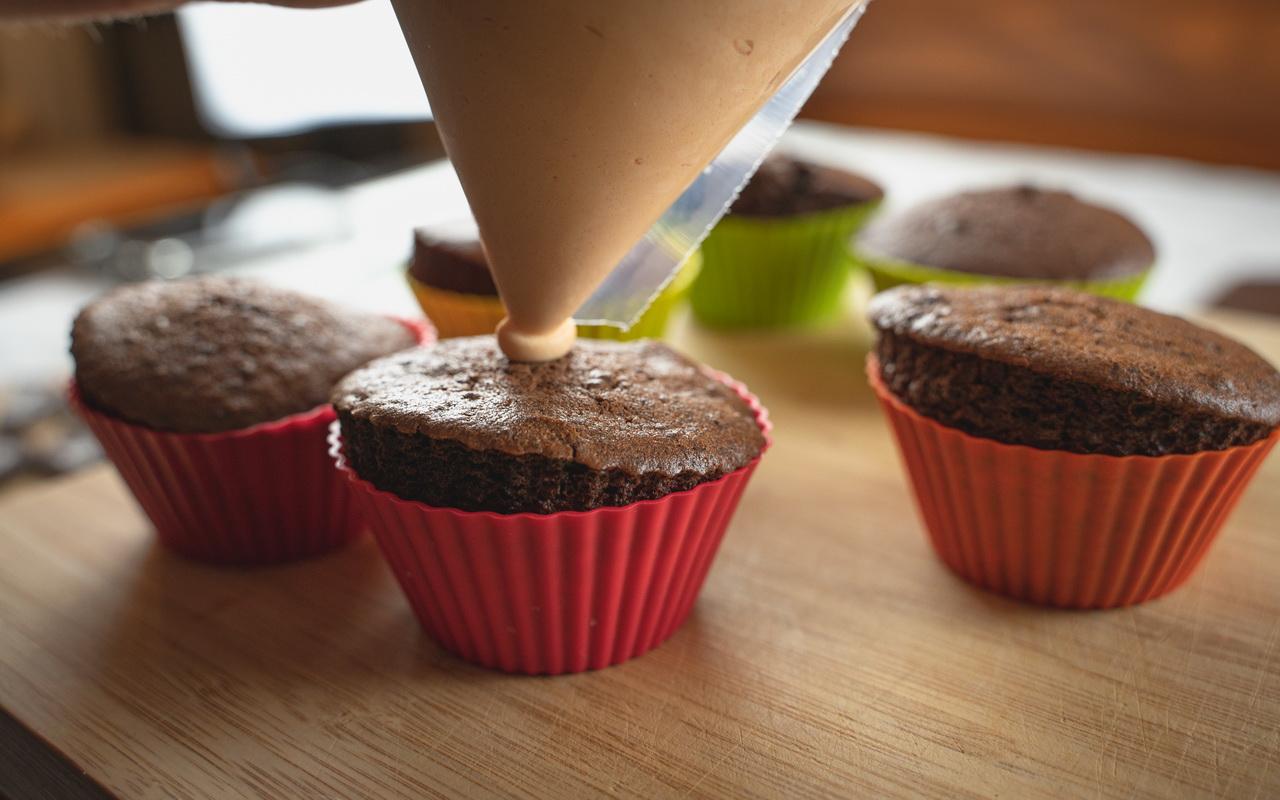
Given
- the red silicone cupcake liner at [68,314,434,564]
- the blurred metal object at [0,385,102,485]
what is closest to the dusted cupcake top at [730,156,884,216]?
the red silicone cupcake liner at [68,314,434,564]

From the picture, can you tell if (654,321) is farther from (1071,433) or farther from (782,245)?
(1071,433)

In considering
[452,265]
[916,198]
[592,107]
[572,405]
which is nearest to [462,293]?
[452,265]

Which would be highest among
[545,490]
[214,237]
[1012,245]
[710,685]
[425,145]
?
[545,490]

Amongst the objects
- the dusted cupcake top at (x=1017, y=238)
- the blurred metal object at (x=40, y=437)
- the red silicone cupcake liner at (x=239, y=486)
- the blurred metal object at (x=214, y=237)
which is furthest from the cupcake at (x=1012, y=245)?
the blurred metal object at (x=214, y=237)

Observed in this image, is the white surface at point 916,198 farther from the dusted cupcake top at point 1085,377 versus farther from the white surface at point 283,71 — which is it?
the dusted cupcake top at point 1085,377

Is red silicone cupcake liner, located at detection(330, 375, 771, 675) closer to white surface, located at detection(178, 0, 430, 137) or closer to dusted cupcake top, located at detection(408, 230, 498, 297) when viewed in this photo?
dusted cupcake top, located at detection(408, 230, 498, 297)

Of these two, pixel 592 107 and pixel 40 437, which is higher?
pixel 592 107
